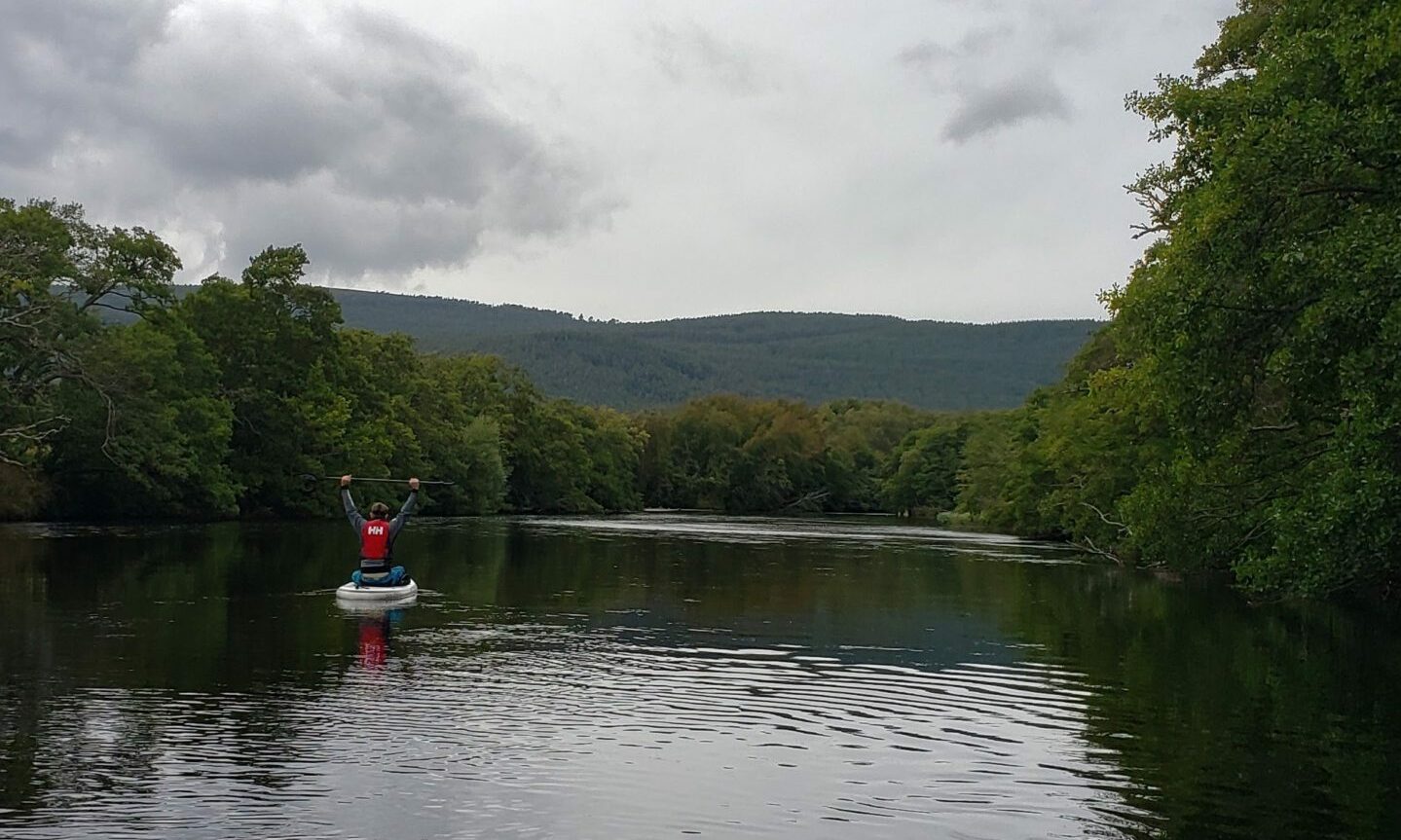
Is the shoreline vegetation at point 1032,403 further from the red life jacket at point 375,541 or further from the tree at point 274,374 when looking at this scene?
the red life jacket at point 375,541

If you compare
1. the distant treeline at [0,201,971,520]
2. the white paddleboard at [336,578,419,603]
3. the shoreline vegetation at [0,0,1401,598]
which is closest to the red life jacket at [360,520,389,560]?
the white paddleboard at [336,578,419,603]

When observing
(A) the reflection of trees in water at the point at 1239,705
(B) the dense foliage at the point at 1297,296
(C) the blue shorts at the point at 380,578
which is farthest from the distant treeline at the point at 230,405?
(B) the dense foliage at the point at 1297,296

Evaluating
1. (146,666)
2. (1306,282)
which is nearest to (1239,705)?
(1306,282)

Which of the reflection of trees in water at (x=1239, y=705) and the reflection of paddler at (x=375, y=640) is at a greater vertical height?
the reflection of paddler at (x=375, y=640)

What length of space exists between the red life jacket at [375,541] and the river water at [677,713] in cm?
135

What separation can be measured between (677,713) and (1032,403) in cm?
7278

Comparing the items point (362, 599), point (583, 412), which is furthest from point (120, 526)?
point (583, 412)

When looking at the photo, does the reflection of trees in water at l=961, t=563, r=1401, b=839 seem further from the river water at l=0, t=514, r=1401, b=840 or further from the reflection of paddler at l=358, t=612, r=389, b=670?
the reflection of paddler at l=358, t=612, r=389, b=670

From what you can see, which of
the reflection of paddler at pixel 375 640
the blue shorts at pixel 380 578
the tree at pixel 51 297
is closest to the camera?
the reflection of paddler at pixel 375 640

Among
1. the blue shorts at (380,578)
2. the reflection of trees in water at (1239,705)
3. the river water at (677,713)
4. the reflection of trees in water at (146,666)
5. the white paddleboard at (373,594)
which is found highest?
the blue shorts at (380,578)

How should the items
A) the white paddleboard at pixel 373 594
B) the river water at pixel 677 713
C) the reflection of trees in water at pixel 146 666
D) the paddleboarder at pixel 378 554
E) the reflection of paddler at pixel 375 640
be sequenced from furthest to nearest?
the paddleboarder at pixel 378 554 < the white paddleboard at pixel 373 594 < the reflection of paddler at pixel 375 640 < the reflection of trees in water at pixel 146 666 < the river water at pixel 677 713

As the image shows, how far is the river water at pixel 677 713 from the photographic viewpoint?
40.2 ft

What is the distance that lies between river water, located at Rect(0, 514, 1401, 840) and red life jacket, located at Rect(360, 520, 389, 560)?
1349mm

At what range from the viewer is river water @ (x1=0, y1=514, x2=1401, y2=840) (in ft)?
40.2
